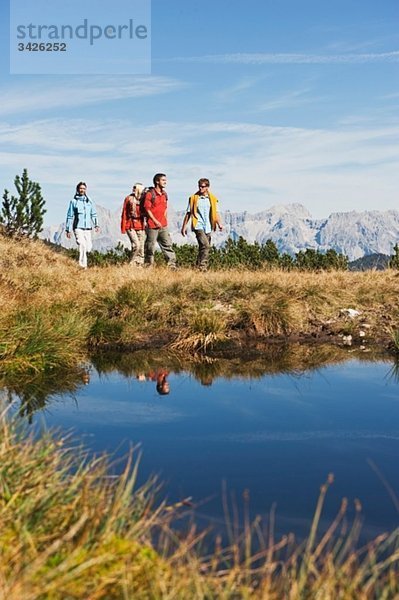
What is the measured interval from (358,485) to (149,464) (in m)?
2.06

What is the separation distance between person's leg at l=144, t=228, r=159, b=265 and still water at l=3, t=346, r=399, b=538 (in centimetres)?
617

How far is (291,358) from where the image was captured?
45.0ft

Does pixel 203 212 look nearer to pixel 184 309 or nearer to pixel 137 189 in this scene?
pixel 137 189

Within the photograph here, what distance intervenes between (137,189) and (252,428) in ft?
40.5

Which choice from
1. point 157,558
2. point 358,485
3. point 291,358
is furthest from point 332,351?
point 157,558

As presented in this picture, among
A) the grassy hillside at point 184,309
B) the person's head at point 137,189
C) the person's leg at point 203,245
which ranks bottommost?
the grassy hillside at point 184,309

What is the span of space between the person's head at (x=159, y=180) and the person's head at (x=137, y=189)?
4.01ft

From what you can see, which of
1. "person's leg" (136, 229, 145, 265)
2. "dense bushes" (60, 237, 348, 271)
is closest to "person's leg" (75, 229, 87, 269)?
"person's leg" (136, 229, 145, 265)

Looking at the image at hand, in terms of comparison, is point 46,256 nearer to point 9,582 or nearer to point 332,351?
point 332,351

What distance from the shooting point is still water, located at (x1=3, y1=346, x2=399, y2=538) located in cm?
662

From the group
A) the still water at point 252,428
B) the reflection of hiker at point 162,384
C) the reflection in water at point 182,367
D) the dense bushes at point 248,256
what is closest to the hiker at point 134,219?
the dense bushes at point 248,256

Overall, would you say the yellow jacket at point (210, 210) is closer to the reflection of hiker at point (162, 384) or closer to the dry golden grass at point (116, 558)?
the reflection of hiker at point (162, 384)

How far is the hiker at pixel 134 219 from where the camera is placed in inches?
797

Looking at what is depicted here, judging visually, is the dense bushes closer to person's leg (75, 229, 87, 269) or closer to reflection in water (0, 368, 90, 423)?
person's leg (75, 229, 87, 269)
